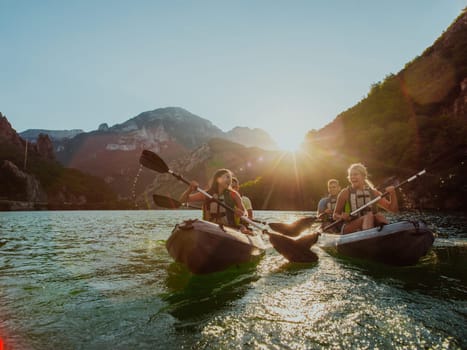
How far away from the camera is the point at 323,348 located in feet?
10.5

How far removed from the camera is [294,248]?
7.96 metres

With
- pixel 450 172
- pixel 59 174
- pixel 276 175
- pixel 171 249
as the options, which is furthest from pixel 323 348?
pixel 59 174

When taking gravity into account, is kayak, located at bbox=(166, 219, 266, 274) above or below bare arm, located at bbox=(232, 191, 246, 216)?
below

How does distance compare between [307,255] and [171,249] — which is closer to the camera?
[171,249]

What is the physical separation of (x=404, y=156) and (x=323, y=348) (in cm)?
4976

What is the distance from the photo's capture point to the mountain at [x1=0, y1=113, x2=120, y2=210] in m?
114

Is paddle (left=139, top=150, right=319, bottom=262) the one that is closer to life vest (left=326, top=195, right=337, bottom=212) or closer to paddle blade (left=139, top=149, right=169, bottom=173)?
paddle blade (left=139, top=149, right=169, bottom=173)

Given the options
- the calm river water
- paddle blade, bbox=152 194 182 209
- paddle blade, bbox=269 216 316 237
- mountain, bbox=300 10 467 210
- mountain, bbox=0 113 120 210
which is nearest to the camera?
the calm river water

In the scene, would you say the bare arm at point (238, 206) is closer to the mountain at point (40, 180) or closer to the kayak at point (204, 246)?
the kayak at point (204, 246)

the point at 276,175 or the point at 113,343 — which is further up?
the point at 276,175

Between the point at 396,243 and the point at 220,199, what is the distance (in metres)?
4.17

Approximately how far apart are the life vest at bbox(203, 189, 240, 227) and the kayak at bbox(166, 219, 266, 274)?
1.46 meters

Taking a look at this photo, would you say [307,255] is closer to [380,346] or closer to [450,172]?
[380,346]

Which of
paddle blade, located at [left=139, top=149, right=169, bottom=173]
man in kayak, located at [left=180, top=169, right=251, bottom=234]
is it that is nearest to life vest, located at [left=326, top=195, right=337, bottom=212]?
man in kayak, located at [left=180, top=169, right=251, bottom=234]
